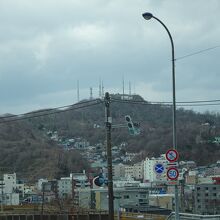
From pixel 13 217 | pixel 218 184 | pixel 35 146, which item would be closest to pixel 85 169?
pixel 35 146

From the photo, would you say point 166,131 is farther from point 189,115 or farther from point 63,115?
point 63,115

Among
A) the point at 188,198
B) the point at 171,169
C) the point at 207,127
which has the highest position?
the point at 207,127

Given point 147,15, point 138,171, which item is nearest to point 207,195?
point 138,171

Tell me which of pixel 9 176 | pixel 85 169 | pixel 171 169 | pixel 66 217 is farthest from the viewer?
pixel 85 169

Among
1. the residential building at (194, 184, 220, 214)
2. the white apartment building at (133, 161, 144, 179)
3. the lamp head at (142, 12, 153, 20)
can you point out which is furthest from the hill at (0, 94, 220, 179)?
the lamp head at (142, 12, 153, 20)

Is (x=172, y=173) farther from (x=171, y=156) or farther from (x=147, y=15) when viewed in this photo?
(x=147, y=15)

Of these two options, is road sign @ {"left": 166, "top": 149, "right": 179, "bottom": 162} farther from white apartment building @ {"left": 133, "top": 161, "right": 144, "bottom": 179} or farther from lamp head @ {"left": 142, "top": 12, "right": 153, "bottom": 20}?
white apartment building @ {"left": 133, "top": 161, "right": 144, "bottom": 179}

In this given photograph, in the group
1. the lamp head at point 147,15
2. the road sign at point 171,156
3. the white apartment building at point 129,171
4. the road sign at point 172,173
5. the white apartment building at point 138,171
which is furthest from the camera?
the white apartment building at point 138,171

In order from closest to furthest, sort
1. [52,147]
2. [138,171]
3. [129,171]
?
1. [52,147]
2. [138,171]
3. [129,171]

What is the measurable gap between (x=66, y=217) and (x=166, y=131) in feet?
96.3

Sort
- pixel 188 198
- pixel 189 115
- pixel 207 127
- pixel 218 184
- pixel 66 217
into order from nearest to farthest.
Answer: pixel 66 217 < pixel 189 115 < pixel 207 127 < pixel 218 184 < pixel 188 198

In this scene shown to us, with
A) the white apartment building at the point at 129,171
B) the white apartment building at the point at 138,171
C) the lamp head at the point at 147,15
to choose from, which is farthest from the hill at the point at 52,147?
the lamp head at the point at 147,15

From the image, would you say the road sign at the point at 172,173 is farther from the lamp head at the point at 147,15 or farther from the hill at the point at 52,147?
the hill at the point at 52,147

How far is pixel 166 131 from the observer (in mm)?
66750
